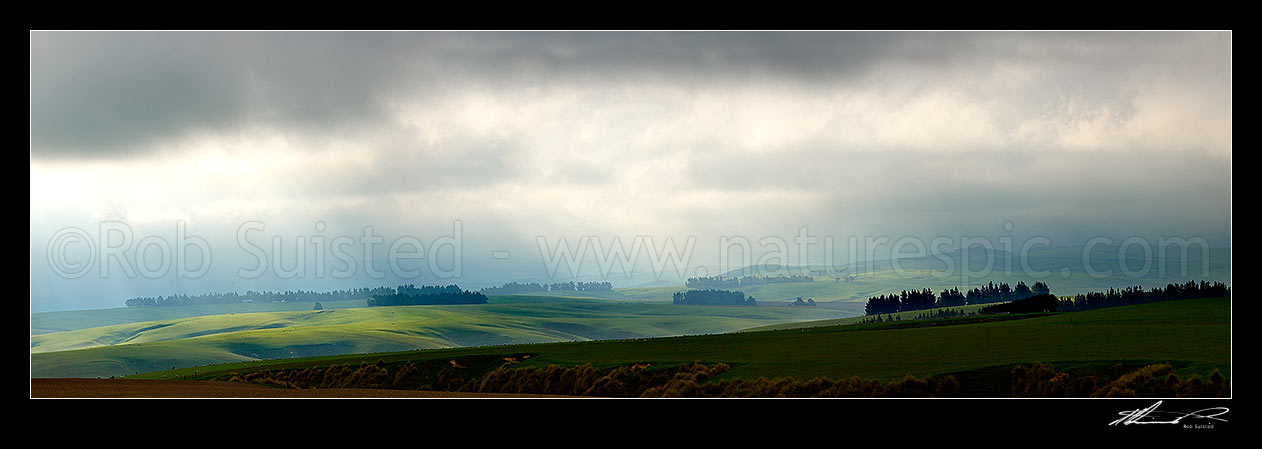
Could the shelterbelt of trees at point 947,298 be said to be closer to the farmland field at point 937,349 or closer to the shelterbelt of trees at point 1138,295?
the shelterbelt of trees at point 1138,295

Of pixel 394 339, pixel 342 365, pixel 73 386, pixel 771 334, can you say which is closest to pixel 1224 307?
pixel 771 334

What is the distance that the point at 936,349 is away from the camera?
59.7 feet

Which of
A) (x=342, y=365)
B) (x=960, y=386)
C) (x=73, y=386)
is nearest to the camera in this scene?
(x=960, y=386)

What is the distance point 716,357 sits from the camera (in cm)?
1880

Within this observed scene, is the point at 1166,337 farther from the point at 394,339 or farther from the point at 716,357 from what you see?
the point at 394,339

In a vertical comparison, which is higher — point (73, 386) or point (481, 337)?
point (73, 386)
